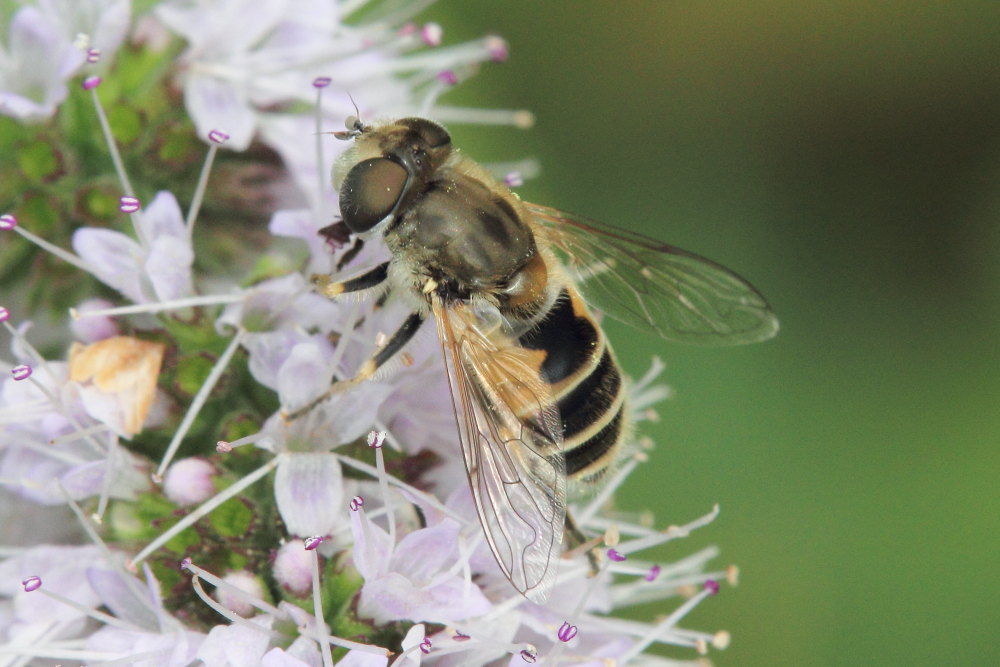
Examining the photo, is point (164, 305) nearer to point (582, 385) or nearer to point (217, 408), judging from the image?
point (217, 408)

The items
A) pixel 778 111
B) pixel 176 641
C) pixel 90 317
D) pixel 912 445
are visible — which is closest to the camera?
pixel 176 641

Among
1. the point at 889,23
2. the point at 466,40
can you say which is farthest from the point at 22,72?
the point at 889,23

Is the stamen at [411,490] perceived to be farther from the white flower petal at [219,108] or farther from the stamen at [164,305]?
the white flower petal at [219,108]

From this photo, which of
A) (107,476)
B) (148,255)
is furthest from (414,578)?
(148,255)

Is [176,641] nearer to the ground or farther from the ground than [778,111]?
nearer to the ground

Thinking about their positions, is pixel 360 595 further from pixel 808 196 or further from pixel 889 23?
pixel 889 23

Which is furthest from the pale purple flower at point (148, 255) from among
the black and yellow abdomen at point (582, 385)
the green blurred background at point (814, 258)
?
the green blurred background at point (814, 258)
